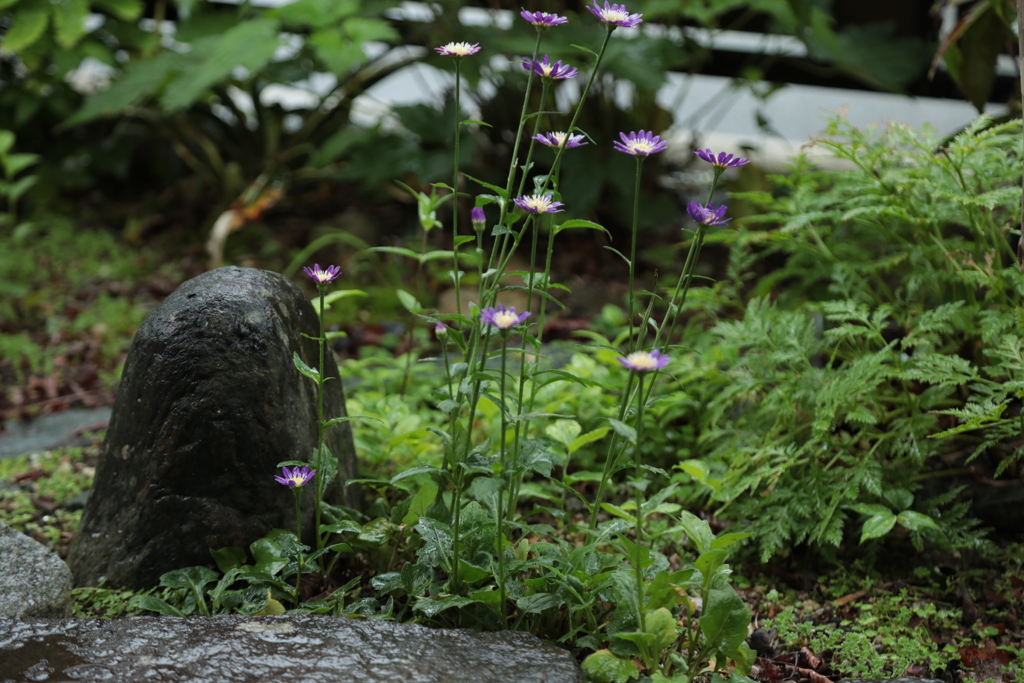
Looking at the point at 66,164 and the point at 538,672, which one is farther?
the point at 66,164

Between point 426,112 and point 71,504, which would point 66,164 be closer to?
point 426,112

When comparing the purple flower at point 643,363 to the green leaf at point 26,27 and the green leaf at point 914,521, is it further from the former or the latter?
the green leaf at point 26,27

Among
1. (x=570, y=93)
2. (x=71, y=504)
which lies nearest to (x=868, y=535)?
(x=71, y=504)

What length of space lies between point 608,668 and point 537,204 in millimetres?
843

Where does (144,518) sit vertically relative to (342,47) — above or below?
below

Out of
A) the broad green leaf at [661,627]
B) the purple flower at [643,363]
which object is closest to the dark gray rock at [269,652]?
the broad green leaf at [661,627]

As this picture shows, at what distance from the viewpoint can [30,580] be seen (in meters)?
1.66

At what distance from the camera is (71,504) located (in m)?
2.27

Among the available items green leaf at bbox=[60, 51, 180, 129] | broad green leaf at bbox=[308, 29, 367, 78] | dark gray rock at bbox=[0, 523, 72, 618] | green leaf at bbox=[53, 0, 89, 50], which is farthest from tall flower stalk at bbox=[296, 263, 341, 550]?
green leaf at bbox=[53, 0, 89, 50]

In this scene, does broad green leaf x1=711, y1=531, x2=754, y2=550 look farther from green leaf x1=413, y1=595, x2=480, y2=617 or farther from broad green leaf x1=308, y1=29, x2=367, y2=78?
broad green leaf x1=308, y1=29, x2=367, y2=78

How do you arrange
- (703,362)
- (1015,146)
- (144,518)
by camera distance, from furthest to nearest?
(703,362) → (1015,146) → (144,518)

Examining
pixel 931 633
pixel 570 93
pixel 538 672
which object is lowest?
pixel 931 633

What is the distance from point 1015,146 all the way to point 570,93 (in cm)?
288

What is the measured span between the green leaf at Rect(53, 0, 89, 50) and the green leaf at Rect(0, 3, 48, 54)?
0.06 metres
